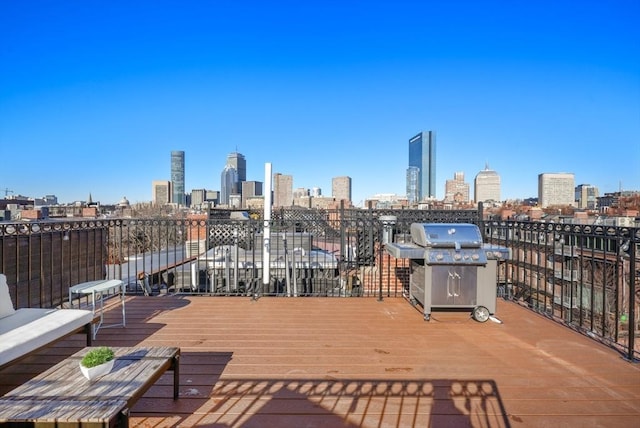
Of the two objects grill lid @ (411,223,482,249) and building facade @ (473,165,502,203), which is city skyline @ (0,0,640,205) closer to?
grill lid @ (411,223,482,249)

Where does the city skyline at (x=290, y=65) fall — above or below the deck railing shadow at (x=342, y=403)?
above

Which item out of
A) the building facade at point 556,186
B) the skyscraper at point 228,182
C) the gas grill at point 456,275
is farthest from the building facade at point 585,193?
the gas grill at point 456,275

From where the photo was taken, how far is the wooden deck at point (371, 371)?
2209 millimetres

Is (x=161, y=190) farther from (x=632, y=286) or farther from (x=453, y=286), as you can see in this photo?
(x=632, y=286)

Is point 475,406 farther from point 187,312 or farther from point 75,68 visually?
point 75,68

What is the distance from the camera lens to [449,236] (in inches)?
163

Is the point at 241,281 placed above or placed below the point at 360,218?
below

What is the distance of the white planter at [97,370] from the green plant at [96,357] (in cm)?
2

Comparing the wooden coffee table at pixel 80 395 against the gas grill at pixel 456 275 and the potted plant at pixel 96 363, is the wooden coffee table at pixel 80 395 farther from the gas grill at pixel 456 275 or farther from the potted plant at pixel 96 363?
the gas grill at pixel 456 275

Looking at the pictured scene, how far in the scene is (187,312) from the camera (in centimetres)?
454

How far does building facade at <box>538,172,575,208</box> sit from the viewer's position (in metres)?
61.9

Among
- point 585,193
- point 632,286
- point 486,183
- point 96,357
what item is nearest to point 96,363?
point 96,357

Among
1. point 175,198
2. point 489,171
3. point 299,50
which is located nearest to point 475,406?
point 299,50

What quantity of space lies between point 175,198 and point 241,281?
272ft
